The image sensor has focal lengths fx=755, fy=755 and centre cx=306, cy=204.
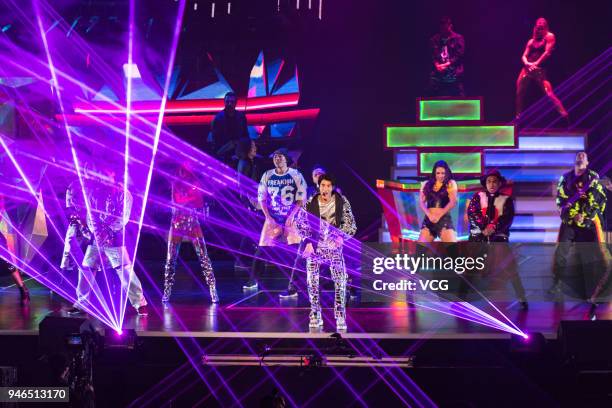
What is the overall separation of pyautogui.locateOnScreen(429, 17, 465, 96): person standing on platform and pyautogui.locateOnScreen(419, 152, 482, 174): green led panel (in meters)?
1.06

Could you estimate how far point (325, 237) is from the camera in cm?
751

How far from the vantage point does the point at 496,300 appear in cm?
884

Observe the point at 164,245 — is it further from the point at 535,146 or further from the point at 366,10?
the point at 535,146

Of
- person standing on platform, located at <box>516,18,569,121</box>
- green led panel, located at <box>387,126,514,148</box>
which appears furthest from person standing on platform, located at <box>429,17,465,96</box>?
person standing on platform, located at <box>516,18,569,121</box>

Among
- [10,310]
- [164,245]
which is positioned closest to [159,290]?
[10,310]

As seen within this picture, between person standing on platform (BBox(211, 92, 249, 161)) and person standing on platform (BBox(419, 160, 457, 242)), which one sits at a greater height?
person standing on platform (BBox(211, 92, 249, 161))

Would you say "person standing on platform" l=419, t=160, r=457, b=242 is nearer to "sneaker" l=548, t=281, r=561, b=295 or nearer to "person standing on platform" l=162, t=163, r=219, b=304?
"sneaker" l=548, t=281, r=561, b=295

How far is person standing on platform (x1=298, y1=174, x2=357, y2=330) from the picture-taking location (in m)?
7.50

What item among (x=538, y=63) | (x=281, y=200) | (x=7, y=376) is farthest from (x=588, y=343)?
(x=538, y=63)

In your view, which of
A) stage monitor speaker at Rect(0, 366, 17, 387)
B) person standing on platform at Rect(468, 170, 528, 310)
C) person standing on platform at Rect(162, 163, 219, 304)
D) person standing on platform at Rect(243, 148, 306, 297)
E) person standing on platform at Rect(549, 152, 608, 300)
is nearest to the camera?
stage monitor speaker at Rect(0, 366, 17, 387)

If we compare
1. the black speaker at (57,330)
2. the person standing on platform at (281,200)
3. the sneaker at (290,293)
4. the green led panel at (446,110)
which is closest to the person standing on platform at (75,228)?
the black speaker at (57,330)

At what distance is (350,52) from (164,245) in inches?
190

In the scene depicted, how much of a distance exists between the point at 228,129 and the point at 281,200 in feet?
13.2

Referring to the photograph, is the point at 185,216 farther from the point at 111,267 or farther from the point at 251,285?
the point at 251,285
